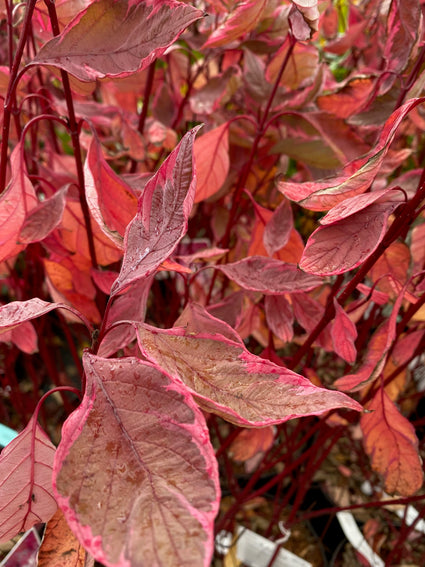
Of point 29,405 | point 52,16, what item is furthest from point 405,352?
point 29,405

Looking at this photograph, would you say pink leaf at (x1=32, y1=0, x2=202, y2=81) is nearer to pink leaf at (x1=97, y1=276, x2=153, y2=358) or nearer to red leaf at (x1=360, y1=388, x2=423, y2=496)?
pink leaf at (x1=97, y1=276, x2=153, y2=358)

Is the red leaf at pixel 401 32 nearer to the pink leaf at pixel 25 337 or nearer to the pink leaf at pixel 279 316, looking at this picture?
the pink leaf at pixel 279 316

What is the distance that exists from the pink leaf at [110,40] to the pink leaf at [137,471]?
20 cm

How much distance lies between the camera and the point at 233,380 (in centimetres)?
28

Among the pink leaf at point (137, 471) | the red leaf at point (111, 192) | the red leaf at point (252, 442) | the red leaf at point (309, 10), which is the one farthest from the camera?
the red leaf at point (252, 442)

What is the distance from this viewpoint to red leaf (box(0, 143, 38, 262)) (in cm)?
39

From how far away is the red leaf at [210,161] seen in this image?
1.72ft

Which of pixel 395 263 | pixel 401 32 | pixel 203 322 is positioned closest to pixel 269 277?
pixel 203 322

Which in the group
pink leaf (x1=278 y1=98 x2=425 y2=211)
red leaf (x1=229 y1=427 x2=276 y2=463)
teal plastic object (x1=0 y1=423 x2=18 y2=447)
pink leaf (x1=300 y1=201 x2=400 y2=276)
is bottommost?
red leaf (x1=229 y1=427 x2=276 y2=463)

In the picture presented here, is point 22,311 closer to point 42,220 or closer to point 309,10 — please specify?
point 42,220

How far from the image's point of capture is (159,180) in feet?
0.97

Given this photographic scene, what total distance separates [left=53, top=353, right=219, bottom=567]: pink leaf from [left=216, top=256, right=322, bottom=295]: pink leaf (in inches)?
6.0

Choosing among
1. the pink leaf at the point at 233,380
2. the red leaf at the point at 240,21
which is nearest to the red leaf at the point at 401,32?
the red leaf at the point at 240,21

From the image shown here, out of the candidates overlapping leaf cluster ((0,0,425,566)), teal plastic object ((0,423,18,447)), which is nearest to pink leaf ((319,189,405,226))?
overlapping leaf cluster ((0,0,425,566))
